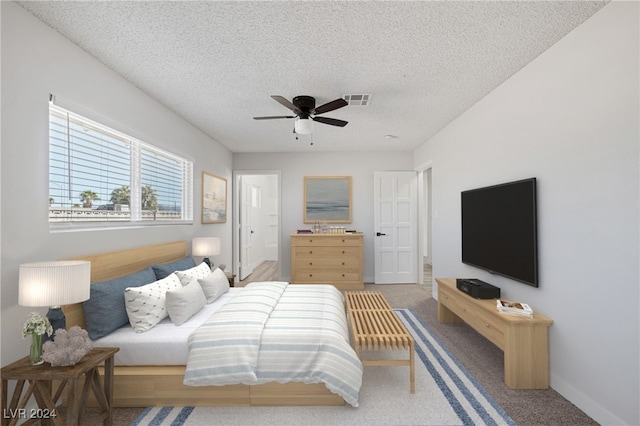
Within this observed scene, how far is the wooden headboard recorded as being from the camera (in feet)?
6.83

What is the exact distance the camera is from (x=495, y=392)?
216 centimetres

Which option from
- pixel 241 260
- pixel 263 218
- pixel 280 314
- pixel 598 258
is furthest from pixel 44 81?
pixel 263 218

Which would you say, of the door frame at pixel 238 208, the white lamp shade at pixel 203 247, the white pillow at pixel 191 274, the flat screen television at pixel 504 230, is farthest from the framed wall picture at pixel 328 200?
the white pillow at pixel 191 274

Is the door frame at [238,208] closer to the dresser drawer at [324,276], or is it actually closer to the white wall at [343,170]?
the white wall at [343,170]

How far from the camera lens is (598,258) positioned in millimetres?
1829

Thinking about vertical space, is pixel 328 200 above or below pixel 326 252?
above

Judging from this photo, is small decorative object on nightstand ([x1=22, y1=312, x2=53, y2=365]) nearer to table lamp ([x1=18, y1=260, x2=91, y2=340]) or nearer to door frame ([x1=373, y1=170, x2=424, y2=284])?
table lamp ([x1=18, y1=260, x2=91, y2=340])

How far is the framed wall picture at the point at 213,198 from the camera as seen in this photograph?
14.3 feet

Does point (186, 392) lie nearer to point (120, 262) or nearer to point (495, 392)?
point (120, 262)

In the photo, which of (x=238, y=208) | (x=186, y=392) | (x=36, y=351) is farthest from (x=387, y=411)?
(x=238, y=208)

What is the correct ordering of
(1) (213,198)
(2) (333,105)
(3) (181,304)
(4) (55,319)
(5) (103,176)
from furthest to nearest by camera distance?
1. (1) (213,198)
2. (2) (333,105)
3. (5) (103,176)
4. (3) (181,304)
5. (4) (55,319)

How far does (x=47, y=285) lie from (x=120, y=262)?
37.4 inches

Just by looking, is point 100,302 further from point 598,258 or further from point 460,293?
point 598,258

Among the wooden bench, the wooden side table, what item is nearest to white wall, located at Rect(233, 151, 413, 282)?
the wooden bench
